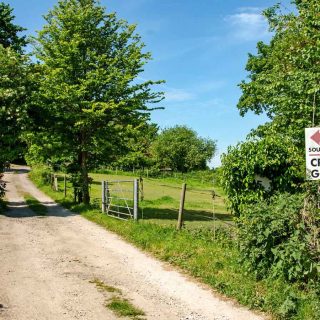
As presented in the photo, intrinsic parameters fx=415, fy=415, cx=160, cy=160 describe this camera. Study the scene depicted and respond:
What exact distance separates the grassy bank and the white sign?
91.3 inches

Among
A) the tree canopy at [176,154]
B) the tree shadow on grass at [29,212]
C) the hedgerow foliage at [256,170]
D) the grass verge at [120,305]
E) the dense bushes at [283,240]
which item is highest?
the tree canopy at [176,154]

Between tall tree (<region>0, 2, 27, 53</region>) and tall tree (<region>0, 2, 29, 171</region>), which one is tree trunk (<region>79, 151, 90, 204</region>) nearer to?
tall tree (<region>0, 2, 29, 171</region>)

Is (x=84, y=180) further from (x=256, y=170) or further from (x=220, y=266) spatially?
(x=220, y=266)

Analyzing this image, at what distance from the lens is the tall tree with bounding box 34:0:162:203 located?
22453mm

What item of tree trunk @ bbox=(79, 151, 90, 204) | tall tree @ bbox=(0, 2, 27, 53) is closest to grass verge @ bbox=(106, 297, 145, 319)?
tree trunk @ bbox=(79, 151, 90, 204)

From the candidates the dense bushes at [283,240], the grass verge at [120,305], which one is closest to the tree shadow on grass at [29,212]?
the grass verge at [120,305]

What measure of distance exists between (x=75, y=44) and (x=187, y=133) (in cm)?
7909

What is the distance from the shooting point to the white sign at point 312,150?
26.9 ft

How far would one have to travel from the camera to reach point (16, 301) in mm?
7930

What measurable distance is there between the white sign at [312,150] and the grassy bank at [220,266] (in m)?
2.32

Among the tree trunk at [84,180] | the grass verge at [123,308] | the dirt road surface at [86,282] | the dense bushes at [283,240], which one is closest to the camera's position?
the grass verge at [123,308]

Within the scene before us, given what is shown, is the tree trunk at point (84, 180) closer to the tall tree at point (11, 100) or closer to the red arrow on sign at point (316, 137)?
the tall tree at point (11, 100)

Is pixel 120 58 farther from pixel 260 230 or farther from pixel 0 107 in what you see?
pixel 260 230

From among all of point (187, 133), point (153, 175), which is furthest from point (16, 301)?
point (187, 133)
